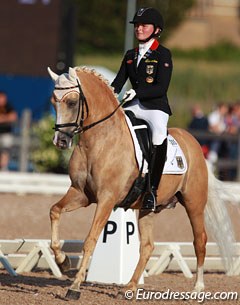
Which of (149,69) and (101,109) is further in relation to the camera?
(149,69)

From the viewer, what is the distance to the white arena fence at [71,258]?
1010 centimetres

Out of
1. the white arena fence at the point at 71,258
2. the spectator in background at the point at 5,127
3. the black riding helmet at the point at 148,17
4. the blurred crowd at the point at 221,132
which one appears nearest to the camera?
the black riding helmet at the point at 148,17

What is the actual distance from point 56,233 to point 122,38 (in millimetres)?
42302

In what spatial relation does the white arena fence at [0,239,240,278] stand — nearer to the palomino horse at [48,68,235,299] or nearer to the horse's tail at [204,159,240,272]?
the horse's tail at [204,159,240,272]

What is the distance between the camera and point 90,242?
27.3ft

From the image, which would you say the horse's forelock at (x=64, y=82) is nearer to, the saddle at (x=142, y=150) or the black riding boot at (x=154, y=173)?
the saddle at (x=142, y=150)

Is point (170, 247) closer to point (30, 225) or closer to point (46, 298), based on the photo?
point (46, 298)

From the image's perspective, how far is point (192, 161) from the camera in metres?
9.58

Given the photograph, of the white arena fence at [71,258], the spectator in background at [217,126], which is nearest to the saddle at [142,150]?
the white arena fence at [71,258]

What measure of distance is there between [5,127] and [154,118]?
479 inches

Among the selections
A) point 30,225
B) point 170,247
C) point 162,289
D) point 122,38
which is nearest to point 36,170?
point 30,225

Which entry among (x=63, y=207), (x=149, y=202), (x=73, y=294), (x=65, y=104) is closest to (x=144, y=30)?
(x=65, y=104)

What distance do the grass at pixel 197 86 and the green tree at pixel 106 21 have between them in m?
5.93

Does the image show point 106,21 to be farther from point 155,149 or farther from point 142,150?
point 142,150
